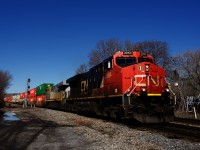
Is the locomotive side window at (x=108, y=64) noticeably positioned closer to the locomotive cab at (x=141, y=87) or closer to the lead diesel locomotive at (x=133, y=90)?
the lead diesel locomotive at (x=133, y=90)

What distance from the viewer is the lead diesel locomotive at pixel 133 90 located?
534 inches

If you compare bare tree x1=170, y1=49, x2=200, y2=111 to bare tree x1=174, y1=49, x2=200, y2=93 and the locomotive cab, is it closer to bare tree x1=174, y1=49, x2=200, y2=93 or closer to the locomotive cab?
bare tree x1=174, y1=49, x2=200, y2=93

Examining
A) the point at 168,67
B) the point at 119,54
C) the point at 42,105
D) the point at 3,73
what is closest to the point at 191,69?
the point at 168,67

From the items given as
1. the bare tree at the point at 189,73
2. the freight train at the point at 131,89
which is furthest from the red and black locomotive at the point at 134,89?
the bare tree at the point at 189,73

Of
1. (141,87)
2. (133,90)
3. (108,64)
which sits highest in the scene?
(108,64)

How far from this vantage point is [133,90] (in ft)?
47.2

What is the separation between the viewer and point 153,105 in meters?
13.7

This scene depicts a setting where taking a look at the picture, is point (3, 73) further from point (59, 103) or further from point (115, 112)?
point (115, 112)

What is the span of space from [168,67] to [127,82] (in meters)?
38.9

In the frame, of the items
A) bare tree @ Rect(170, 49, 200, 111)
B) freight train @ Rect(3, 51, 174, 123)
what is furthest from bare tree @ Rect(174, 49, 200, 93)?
freight train @ Rect(3, 51, 174, 123)

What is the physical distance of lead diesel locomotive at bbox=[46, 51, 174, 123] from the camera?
13.6 metres

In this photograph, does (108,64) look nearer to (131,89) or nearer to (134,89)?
(131,89)

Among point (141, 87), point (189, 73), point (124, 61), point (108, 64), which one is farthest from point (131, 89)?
point (189, 73)

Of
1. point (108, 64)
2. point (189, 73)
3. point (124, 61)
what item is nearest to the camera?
point (124, 61)
